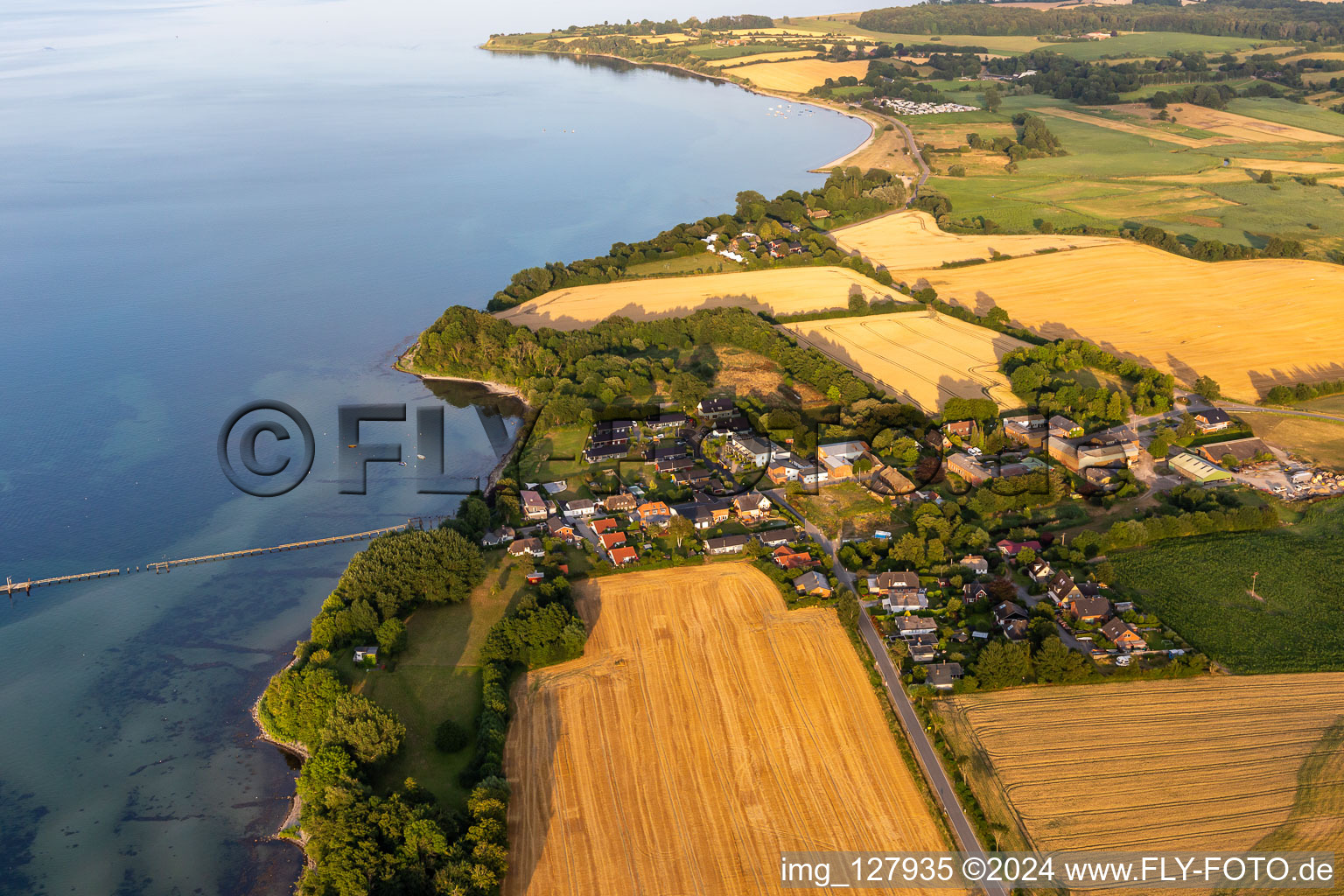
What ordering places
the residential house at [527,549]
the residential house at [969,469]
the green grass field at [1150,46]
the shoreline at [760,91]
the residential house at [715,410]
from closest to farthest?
the residential house at [527,549], the residential house at [969,469], the residential house at [715,410], the shoreline at [760,91], the green grass field at [1150,46]

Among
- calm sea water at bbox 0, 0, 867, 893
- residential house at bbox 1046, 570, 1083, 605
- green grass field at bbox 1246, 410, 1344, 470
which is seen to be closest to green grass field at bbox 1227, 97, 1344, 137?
calm sea water at bbox 0, 0, 867, 893

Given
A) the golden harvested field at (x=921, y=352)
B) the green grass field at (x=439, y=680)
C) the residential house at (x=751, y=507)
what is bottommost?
the green grass field at (x=439, y=680)

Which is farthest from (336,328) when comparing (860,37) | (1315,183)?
(860,37)

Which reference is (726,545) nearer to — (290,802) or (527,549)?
(527,549)

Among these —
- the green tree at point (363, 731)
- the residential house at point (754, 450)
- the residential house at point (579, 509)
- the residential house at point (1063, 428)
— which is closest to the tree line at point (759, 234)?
the residential house at point (1063, 428)

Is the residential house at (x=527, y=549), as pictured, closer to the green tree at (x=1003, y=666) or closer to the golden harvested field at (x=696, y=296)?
the green tree at (x=1003, y=666)

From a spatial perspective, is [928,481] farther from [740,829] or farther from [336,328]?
[336,328]
